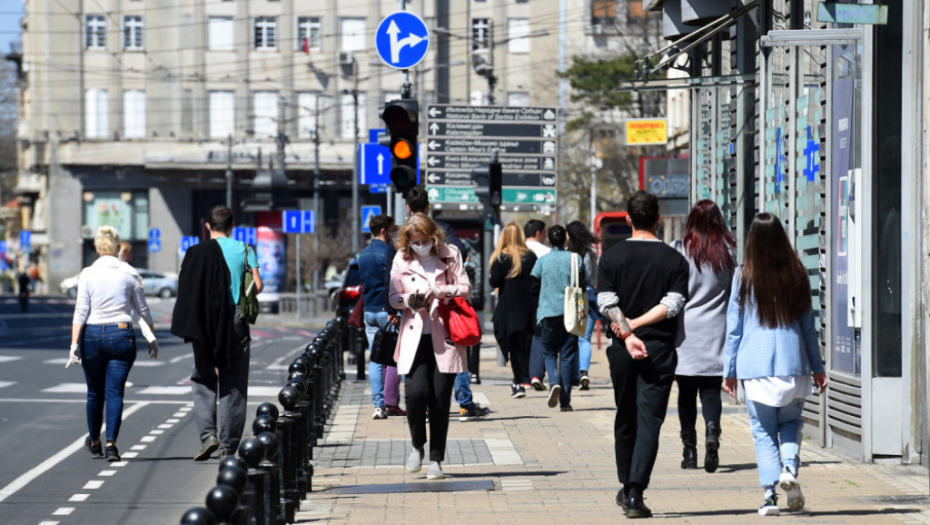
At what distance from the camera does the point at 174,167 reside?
70375 mm

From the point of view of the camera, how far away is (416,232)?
33.3ft

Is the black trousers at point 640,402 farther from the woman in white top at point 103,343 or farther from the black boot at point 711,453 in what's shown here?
the woman in white top at point 103,343

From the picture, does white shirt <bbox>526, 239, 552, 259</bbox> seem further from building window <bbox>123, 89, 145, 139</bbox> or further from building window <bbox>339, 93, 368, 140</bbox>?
building window <bbox>123, 89, 145, 139</bbox>

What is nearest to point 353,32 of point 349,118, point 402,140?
point 349,118

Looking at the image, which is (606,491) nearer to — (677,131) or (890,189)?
(890,189)

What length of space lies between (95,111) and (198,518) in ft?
225

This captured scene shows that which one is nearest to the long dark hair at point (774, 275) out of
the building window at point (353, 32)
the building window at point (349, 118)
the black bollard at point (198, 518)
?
the black bollard at point (198, 518)

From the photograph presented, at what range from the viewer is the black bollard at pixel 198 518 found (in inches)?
175

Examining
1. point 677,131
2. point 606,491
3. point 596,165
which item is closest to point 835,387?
point 606,491

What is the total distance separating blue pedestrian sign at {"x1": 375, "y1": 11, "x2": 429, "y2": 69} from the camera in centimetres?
1798

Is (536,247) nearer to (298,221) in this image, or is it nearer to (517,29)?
(298,221)

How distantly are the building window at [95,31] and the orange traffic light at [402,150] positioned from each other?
190ft

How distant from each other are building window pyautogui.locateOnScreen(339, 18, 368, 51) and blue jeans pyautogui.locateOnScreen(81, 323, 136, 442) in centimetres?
5991

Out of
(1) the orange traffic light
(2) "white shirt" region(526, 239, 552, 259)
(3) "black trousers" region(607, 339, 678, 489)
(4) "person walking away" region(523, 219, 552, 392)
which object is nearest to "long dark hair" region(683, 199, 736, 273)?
(3) "black trousers" region(607, 339, 678, 489)
